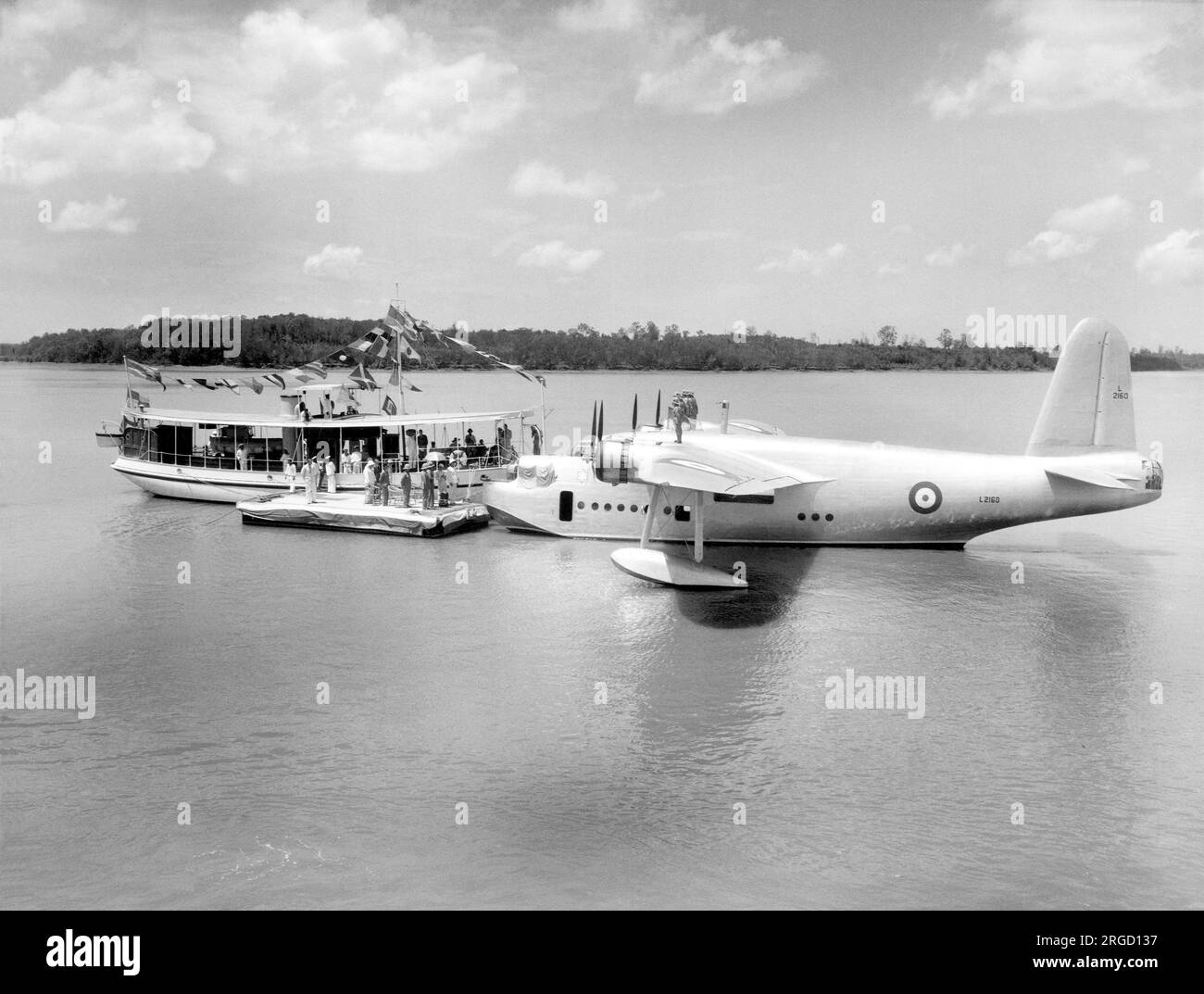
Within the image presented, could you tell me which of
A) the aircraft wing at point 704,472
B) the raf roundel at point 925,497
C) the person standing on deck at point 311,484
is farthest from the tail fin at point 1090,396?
the person standing on deck at point 311,484

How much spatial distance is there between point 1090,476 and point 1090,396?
2.29 m

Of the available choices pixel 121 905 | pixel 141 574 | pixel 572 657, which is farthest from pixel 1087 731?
pixel 141 574

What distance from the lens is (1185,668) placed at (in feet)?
58.9

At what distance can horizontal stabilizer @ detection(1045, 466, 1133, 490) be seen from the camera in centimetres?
2480

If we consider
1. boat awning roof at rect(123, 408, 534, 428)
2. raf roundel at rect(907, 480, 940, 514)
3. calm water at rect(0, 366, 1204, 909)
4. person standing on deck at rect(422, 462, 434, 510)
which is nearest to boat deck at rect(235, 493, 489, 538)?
person standing on deck at rect(422, 462, 434, 510)

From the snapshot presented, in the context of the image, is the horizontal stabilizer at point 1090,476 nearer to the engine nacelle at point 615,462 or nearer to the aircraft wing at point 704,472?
the aircraft wing at point 704,472

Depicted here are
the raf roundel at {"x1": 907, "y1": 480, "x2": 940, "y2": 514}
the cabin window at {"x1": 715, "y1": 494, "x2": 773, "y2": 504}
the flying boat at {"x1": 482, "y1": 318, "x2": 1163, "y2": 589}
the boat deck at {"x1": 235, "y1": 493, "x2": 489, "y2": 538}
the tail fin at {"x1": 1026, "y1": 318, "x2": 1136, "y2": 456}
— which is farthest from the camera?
the boat deck at {"x1": 235, "y1": 493, "x2": 489, "y2": 538}

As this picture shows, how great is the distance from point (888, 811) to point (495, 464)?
24.6m

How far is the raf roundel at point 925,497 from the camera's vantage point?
85.2 ft

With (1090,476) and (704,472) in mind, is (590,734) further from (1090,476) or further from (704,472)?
(1090,476)

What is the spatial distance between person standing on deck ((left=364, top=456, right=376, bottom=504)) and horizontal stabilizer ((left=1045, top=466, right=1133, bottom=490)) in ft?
66.7

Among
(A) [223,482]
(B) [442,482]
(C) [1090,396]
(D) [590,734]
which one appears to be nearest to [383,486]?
(B) [442,482]

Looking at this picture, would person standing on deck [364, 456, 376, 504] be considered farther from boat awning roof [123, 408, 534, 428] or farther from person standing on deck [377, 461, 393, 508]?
boat awning roof [123, 408, 534, 428]

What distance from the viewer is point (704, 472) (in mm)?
21812
